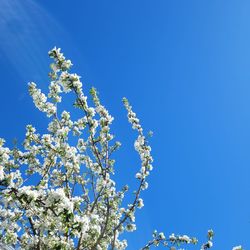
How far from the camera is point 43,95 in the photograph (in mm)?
16578

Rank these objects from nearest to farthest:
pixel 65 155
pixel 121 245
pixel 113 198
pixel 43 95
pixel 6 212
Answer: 1. pixel 6 212
2. pixel 65 155
3. pixel 43 95
4. pixel 113 198
5. pixel 121 245

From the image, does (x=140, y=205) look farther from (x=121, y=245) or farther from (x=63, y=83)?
(x=63, y=83)

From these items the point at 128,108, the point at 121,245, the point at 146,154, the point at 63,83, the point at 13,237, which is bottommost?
the point at 13,237

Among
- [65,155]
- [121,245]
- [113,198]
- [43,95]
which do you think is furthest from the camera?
[121,245]

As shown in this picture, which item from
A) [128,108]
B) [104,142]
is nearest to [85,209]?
[104,142]

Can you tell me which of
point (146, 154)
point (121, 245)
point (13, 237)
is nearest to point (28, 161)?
point (13, 237)

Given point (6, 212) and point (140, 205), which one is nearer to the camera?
point (6, 212)

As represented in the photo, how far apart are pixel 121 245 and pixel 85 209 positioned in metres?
3.24

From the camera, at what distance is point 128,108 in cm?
1812

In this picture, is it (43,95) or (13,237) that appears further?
(43,95)

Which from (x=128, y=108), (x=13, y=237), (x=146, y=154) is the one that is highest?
(x=128, y=108)

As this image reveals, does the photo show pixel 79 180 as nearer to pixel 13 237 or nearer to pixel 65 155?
pixel 65 155

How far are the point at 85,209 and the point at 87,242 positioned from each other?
1899 mm

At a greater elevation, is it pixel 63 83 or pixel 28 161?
pixel 63 83
